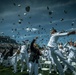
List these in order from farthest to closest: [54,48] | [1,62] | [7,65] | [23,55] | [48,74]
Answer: [1,62]
[7,65]
[23,55]
[48,74]
[54,48]

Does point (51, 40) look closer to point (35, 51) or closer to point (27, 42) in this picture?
point (35, 51)

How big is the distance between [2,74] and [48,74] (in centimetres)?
296

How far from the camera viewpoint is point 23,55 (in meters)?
19.4

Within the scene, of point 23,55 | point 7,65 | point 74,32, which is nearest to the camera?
point 74,32

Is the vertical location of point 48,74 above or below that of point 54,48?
below

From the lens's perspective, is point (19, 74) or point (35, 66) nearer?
point (35, 66)

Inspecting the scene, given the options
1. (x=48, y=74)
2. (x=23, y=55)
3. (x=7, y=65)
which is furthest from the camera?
(x=7, y=65)

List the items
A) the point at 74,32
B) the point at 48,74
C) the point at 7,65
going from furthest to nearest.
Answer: the point at 7,65 < the point at 48,74 < the point at 74,32

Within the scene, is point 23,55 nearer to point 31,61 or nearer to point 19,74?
point 19,74

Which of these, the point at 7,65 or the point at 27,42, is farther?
the point at 7,65

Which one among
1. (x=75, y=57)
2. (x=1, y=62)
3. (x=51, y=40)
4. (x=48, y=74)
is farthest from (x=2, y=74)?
(x=1, y=62)

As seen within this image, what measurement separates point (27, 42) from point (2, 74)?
306 cm

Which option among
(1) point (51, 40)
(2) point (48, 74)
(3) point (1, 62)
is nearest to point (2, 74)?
(2) point (48, 74)

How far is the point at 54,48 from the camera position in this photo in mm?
12758
